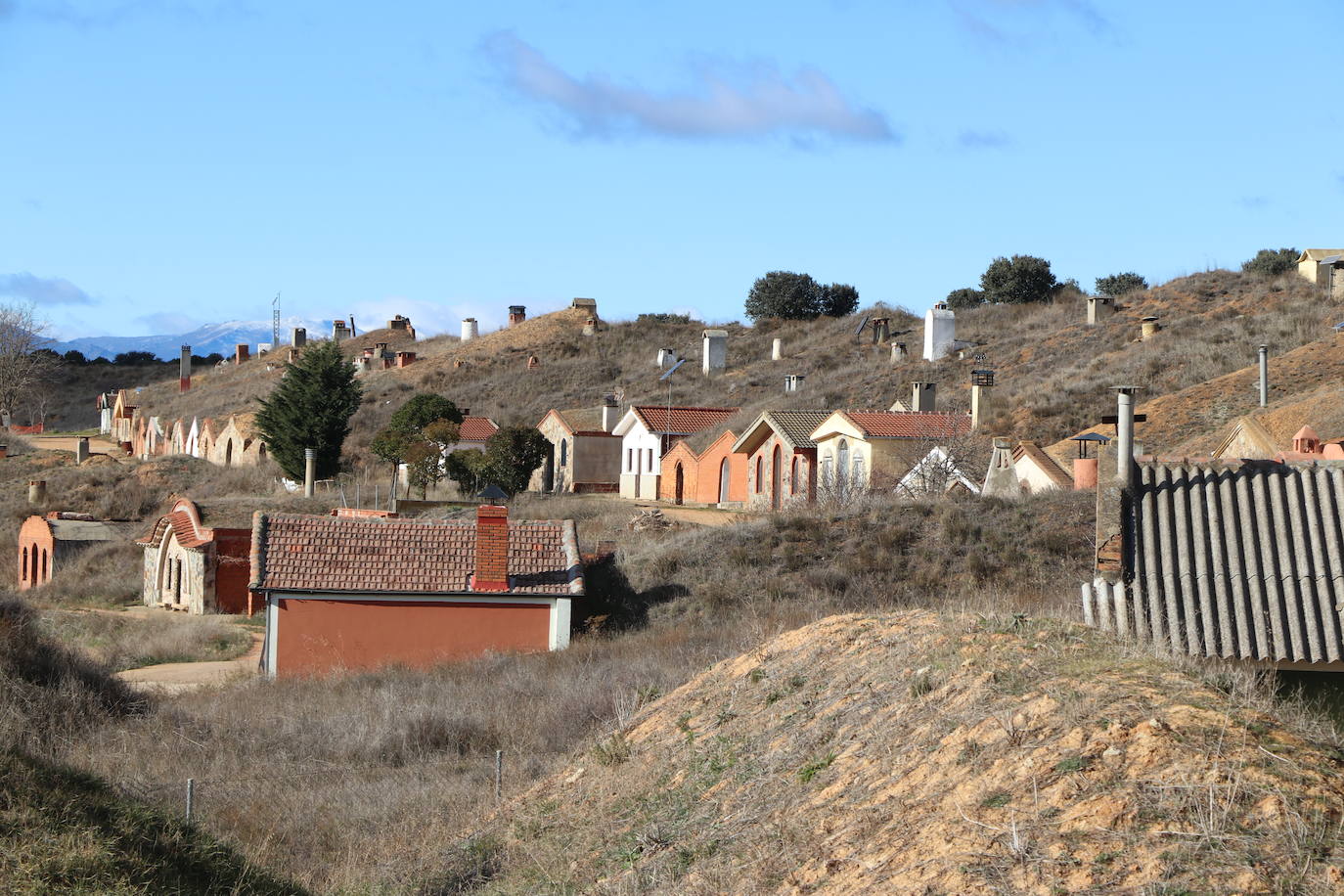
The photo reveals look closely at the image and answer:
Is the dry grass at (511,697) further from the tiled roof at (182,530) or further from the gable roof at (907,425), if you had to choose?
the tiled roof at (182,530)

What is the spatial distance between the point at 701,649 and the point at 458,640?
743 centimetres

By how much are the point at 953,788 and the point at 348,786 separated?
29.4 ft

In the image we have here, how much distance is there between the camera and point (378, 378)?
86062 mm

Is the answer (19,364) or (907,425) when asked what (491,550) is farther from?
(19,364)

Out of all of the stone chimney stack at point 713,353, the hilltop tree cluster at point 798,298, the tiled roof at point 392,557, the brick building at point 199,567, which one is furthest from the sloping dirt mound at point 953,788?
the hilltop tree cluster at point 798,298

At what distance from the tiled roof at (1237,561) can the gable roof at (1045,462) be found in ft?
65.4

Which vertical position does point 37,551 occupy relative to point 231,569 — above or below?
above

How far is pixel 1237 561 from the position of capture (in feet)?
44.3

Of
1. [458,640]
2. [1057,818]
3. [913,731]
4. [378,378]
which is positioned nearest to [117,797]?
[913,731]

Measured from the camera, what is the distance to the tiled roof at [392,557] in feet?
90.7

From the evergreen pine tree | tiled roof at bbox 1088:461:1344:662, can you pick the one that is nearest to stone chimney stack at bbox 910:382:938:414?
the evergreen pine tree

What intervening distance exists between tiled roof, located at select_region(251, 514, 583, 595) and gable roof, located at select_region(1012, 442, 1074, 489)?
12.6 metres

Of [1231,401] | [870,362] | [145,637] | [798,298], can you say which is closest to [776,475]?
[1231,401]

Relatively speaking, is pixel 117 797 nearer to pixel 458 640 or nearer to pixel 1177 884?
pixel 1177 884
